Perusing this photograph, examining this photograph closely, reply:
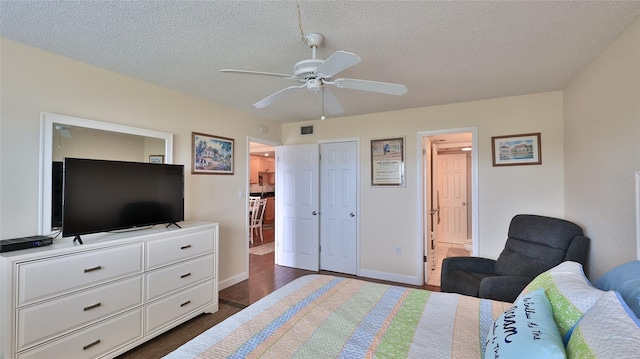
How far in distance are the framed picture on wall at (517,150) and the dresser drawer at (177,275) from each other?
3.35 m

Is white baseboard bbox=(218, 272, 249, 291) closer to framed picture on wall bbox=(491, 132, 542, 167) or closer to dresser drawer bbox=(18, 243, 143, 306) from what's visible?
dresser drawer bbox=(18, 243, 143, 306)

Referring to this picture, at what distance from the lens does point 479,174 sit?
329 centimetres

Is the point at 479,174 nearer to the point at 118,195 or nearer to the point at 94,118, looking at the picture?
the point at 118,195

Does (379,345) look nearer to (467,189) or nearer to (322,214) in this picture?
(322,214)

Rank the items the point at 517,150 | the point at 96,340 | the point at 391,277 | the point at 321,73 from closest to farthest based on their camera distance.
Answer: the point at 321,73
the point at 96,340
the point at 517,150
the point at 391,277

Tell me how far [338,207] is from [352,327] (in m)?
2.85

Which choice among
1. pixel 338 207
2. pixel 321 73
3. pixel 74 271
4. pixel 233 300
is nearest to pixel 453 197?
pixel 338 207

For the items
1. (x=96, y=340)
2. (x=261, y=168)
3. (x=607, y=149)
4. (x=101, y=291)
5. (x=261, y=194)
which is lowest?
(x=96, y=340)

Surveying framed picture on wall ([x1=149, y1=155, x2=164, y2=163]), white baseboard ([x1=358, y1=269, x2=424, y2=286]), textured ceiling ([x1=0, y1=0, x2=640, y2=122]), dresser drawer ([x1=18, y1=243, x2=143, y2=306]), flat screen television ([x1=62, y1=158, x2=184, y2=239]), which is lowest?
white baseboard ([x1=358, y1=269, x2=424, y2=286])

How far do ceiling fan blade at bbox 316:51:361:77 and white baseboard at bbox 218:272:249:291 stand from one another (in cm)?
293

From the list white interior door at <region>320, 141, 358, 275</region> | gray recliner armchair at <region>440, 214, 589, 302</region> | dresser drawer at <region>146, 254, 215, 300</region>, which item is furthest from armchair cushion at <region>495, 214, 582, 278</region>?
dresser drawer at <region>146, 254, 215, 300</region>

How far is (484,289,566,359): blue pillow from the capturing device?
84 centimetres

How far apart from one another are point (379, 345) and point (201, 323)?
7.03 ft

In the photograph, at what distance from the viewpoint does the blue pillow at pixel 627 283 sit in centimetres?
105
